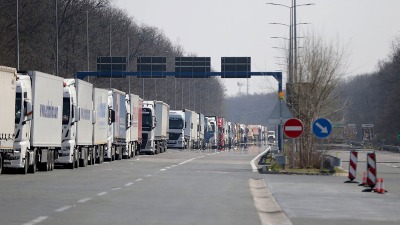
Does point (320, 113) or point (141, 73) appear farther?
point (141, 73)

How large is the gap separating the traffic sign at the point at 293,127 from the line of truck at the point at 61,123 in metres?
8.41

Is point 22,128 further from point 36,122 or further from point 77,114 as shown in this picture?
point 77,114

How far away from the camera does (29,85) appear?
38.8 meters

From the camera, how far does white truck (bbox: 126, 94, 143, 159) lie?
63.1 metres

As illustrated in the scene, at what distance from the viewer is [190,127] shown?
319 feet

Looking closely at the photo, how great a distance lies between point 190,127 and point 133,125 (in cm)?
3245

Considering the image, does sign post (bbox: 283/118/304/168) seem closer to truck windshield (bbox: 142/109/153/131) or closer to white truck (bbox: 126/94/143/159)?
white truck (bbox: 126/94/143/159)

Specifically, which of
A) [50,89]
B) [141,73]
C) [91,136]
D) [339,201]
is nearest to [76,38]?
[141,73]

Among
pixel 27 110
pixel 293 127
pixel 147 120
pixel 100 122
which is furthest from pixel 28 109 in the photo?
pixel 147 120

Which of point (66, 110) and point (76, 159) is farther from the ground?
point (66, 110)

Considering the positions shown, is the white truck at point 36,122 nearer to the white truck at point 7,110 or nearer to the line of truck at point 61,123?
the line of truck at point 61,123

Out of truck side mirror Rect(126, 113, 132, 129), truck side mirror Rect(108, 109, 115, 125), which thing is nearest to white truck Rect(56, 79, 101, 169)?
truck side mirror Rect(108, 109, 115, 125)

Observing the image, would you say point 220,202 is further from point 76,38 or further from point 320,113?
point 76,38

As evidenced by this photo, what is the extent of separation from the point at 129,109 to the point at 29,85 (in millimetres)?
24861
